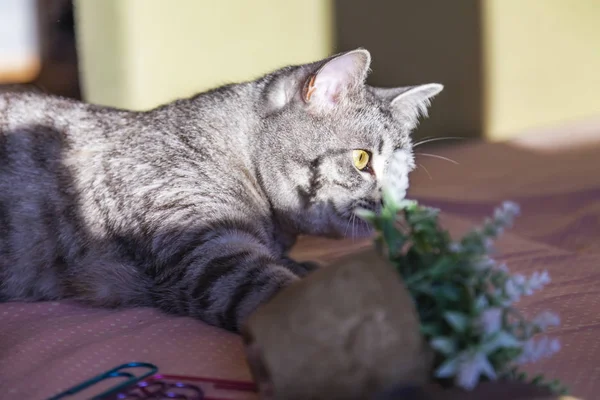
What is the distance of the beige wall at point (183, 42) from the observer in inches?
89.7

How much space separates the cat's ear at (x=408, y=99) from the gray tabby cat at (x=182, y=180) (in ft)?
0.23

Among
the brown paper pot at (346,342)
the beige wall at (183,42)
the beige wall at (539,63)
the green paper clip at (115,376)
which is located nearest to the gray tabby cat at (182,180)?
the green paper clip at (115,376)

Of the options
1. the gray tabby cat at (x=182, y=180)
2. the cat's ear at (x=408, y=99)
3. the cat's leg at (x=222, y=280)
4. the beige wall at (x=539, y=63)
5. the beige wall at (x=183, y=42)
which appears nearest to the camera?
the cat's leg at (x=222, y=280)

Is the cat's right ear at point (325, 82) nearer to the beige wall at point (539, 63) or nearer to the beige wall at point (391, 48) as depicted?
the beige wall at point (391, 48)

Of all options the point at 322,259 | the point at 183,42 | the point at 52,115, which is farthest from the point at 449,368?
the point at 183,42

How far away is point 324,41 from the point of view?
2555 mm

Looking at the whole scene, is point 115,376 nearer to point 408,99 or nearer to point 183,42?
point 408,99

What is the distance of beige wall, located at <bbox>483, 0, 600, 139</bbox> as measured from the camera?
2.80m

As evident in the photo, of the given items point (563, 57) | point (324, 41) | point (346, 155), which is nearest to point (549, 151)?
point (563, 57)

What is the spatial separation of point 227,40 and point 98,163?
1164 mm

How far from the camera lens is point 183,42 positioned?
2.37 metres

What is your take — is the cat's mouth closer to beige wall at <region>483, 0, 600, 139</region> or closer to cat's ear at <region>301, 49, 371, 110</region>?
cat's ear at <region>301, 49, 371, 110</region>

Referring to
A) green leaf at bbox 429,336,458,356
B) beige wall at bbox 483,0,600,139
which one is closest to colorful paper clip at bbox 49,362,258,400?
green leaf at bbox 429,336,458,356

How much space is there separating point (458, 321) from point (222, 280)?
52cm
